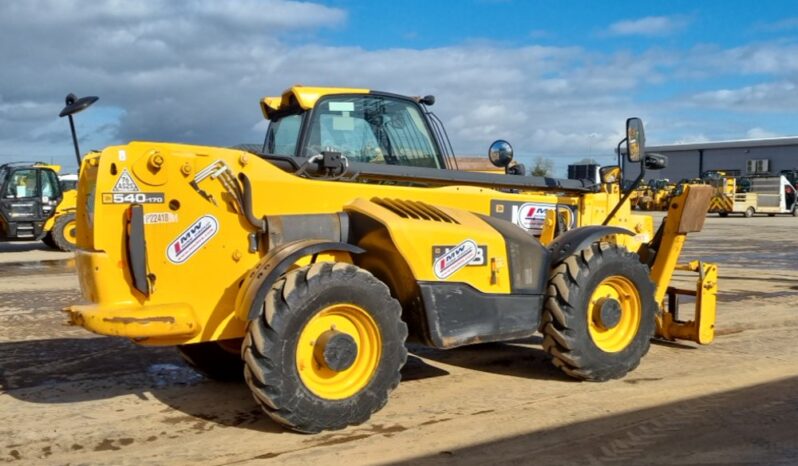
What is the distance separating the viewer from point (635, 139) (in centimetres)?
596

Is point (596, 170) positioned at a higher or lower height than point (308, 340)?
higher

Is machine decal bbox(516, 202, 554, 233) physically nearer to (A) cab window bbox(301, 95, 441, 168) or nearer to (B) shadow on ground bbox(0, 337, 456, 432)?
(A) cab window bbox(301, 95, 441, 168)

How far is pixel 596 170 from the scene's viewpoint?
24.2 feet

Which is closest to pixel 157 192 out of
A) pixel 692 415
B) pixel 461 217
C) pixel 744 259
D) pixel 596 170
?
pixel 461 217

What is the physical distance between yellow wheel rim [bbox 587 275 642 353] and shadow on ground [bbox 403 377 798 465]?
0.80 meters

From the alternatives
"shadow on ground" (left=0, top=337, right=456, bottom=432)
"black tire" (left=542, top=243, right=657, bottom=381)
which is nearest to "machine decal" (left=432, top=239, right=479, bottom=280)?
"black tire" (left=542, top=243, right=657, bottom=381)

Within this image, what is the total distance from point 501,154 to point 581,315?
167 cm

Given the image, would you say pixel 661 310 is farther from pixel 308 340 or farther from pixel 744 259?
pixel 744 259

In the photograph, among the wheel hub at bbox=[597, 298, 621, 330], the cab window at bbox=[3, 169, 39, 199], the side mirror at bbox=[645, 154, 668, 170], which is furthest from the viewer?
the cab window at bbox=[3, 169, 39, 199]

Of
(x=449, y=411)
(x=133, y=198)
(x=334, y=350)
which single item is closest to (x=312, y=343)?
(x=334, y=350)

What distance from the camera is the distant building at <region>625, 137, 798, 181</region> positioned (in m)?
65.9

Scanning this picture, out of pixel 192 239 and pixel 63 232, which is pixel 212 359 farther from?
pixel 63 232

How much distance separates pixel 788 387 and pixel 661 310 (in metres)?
1.75

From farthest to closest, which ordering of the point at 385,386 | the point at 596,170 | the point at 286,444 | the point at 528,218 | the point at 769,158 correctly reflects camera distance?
the point at 769,158
the point at 596,170
the point at 528,218
the point at 385,386
the point at 286,444
